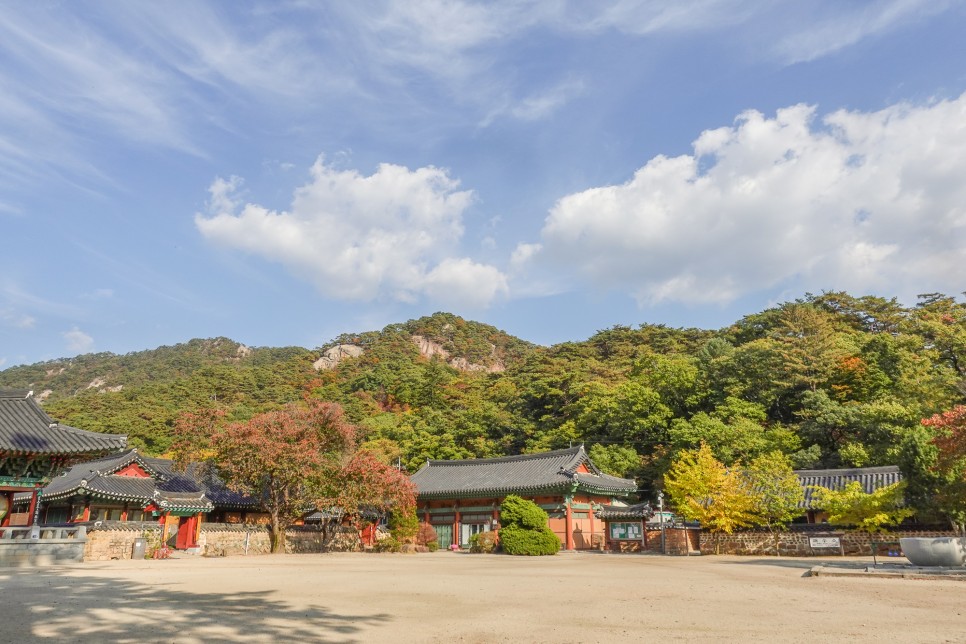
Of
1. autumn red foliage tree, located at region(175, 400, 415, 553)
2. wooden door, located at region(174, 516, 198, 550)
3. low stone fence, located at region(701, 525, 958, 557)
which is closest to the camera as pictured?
low stone fence, located at region(701, 525, 958, 557)

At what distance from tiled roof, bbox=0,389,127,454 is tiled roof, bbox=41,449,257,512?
8.21m

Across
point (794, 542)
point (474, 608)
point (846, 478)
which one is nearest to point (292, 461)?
point (474, 608)

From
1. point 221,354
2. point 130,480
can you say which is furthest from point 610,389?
point 221,354

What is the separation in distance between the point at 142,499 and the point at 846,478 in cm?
3695

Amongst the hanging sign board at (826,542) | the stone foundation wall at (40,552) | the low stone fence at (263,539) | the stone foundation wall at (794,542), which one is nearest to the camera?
the stone foundation wall at (40,552)

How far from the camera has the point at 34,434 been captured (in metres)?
20.3

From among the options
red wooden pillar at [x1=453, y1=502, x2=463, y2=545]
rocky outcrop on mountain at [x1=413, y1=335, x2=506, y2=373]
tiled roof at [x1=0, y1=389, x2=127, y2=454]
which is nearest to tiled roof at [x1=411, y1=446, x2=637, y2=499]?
red wooden pillar at [x1=453, y1=502, x2=463, y2=545]

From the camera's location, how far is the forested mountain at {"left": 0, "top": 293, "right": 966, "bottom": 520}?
1528 inches

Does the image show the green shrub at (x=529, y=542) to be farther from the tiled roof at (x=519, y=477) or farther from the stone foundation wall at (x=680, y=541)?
the stone foundation wall at (x=680, y=541)

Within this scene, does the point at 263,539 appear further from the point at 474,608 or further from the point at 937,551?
the point at 937,551

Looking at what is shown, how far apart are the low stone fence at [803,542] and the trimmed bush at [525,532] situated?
23.6ft

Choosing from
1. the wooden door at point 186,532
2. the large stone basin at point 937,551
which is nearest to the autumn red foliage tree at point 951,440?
Result: the large stone basin at point 937,551

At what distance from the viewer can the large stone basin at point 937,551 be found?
50.9 feet

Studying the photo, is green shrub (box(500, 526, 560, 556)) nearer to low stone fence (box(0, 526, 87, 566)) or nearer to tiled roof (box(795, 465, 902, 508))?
tiled roof (box(795, 465, 902, 508))
